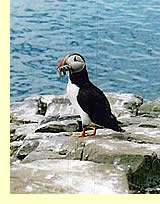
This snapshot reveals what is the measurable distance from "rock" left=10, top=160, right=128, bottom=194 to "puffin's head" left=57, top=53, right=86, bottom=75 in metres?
0.43

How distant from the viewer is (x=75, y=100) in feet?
9.28

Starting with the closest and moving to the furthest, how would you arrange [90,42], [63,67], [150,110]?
[63,67], [90,42], [150,110]

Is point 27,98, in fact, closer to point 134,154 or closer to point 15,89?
point 15,89

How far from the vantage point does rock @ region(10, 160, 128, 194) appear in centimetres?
252

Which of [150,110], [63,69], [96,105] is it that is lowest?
[150,110]

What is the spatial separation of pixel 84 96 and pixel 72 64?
5.9 inches

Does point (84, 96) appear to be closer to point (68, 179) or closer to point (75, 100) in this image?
point (75, 100)

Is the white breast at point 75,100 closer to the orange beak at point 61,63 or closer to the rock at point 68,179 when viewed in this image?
the orange beak at point 61,63

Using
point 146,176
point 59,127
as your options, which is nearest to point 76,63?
point 59,127

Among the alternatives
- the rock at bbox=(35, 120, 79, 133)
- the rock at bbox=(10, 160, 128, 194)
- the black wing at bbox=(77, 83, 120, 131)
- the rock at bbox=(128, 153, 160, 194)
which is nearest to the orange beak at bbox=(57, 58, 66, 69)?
the black wing at bbox=(77, 83, 120, 131)

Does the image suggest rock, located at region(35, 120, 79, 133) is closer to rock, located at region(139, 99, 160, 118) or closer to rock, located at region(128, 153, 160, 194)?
rock, located at region(139, 99, 160, 118)

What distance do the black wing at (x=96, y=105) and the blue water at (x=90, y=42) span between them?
92mm

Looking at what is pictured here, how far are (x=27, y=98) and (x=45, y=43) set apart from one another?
0.91 feet

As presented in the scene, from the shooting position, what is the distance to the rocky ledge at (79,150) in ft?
8.41
